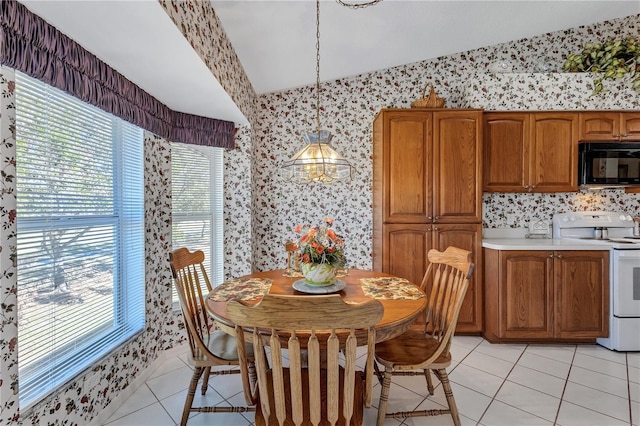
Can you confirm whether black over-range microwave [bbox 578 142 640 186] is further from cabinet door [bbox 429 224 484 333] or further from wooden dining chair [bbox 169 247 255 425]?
wooden dining chair [bbox 169 247 255 425]

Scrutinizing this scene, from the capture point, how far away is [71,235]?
177 cm

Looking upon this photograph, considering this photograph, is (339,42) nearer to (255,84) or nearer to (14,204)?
Result: (255,84)

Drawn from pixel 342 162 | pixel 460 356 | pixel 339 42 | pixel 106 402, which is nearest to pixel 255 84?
pixel 339 42

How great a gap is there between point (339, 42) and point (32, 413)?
3.07m

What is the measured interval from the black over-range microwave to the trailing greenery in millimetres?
553

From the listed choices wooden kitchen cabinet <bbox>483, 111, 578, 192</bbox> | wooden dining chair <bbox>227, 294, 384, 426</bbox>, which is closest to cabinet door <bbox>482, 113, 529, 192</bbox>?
wooden kitchen cabinet <bbox>483, 111, 578, 192</bbox>

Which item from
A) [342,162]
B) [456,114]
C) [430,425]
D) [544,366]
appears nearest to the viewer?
[430,425]

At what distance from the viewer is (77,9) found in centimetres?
136

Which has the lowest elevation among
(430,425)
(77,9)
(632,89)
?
(430,425)

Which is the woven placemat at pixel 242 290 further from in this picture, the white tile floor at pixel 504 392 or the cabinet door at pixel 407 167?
the cabinet door at pixel 407 167

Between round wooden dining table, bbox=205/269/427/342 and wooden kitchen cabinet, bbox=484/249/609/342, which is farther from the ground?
round wooden dining table, bbox=205/269/427/342

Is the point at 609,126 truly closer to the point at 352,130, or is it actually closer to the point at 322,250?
the point at 352,130

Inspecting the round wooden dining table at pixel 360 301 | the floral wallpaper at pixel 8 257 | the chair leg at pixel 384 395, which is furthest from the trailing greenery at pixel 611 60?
the floral wallpaper at pixel 8 257

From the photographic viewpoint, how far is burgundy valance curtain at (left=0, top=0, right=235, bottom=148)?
132 centimetres
